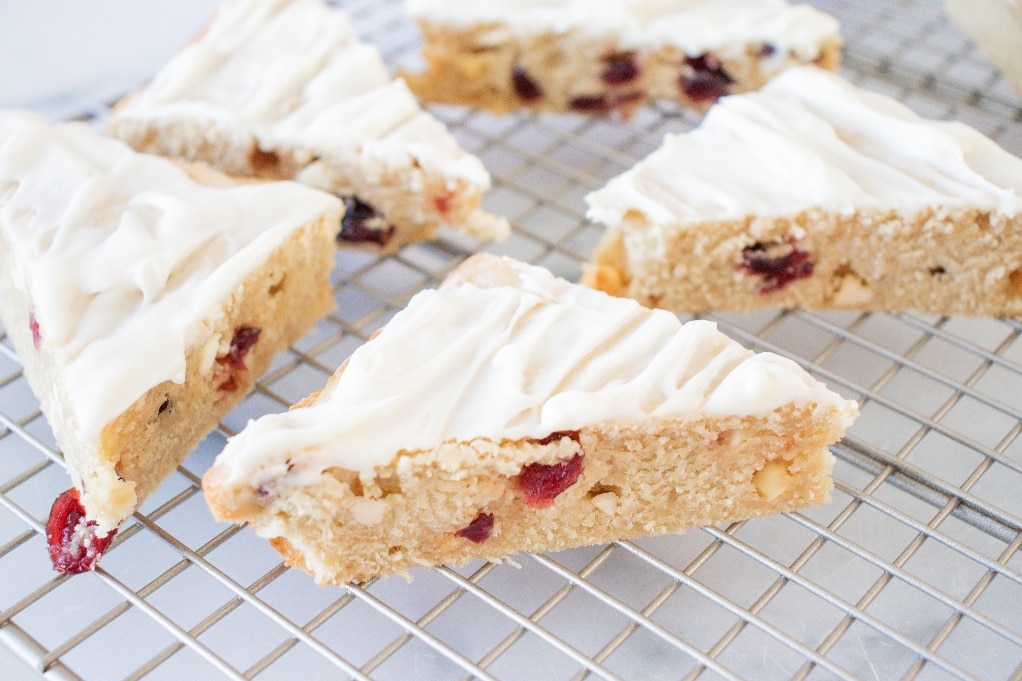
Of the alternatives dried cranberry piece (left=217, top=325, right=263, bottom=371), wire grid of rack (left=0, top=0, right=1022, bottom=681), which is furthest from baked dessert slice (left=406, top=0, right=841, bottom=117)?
dried cranberry piece (left=217, top=325, right=263, bottom=371)

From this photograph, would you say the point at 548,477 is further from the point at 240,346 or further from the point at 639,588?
the point at 240,346

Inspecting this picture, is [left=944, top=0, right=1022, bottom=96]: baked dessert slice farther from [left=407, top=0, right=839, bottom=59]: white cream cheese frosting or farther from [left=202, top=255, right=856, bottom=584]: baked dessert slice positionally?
[left=202, top=255, right=856, bottom=584]: baked dessert slice

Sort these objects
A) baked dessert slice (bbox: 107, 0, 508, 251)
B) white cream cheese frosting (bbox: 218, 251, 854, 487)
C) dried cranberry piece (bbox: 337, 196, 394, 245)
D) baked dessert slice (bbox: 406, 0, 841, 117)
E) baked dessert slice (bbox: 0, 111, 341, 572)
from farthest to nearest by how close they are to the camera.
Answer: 1. baked dessert slice (bbox: 406, 0, 841, 117)
2. dried cranberry piece (bbox: 337, 196, 394, 245)
3. baked dessert slice (bbox: 107, 0, 508, 251)
4. baked dessert slice (bbox: 0, 111, 341, 572)
5. white cream cheese frosting (bbox: 218, 251, 854, 487)

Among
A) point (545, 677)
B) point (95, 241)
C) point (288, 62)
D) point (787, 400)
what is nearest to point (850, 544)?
point (787, 400)

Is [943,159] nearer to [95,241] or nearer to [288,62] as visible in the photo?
[288,62]

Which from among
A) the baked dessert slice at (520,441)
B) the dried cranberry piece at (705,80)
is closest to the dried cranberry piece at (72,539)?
the baked dessert slice at (520,441)

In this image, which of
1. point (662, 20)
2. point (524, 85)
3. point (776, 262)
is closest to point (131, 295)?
point (776, 262)
